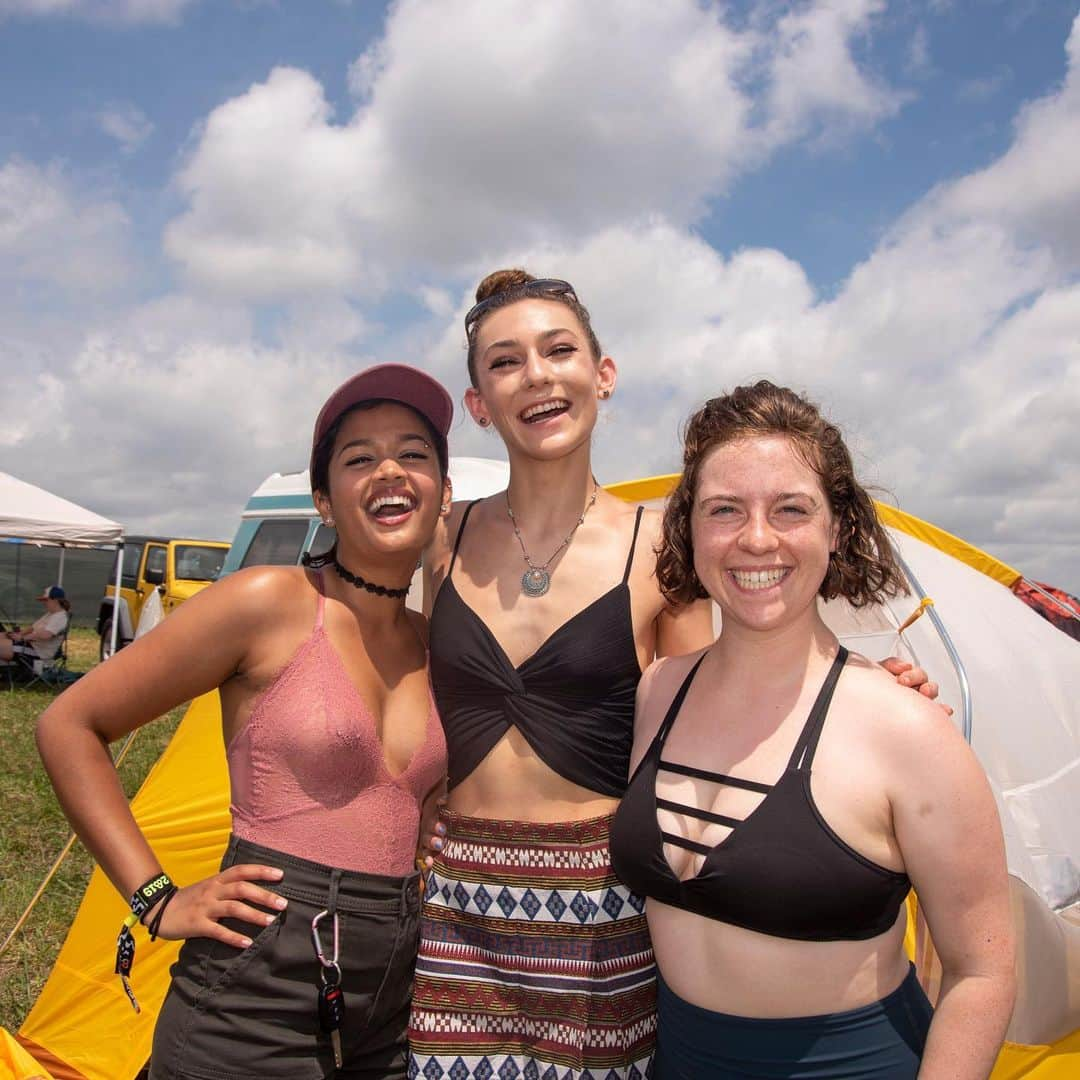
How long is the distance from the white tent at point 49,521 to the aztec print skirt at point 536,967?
425 inches

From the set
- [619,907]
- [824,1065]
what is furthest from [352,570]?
[824,1065]

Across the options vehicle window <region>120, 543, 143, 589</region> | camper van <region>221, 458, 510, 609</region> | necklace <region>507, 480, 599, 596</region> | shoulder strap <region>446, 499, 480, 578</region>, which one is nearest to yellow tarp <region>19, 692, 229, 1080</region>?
shoulder strap <region>446, 499, 480, 578</region>

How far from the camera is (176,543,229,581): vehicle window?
14.3 meters

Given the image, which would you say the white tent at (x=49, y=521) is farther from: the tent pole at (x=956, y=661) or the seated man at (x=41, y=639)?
the tent pole at (x=956, y=661)

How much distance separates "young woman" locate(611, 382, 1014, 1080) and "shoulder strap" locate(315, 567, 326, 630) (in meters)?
0.70

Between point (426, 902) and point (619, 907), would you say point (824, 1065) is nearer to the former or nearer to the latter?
point (619, 907)

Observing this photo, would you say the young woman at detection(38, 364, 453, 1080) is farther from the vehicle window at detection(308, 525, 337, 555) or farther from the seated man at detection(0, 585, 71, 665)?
the seated man at detection(0, 585, 71, 665)

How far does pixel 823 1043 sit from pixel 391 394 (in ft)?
4.90

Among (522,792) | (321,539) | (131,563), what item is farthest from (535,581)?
(131,563)

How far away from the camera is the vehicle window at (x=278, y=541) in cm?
975

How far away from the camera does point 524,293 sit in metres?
2.23

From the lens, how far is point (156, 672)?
5.98ft

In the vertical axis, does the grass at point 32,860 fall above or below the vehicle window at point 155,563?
below

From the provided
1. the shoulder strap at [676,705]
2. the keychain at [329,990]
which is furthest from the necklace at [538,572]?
the keychain at [329,990]
